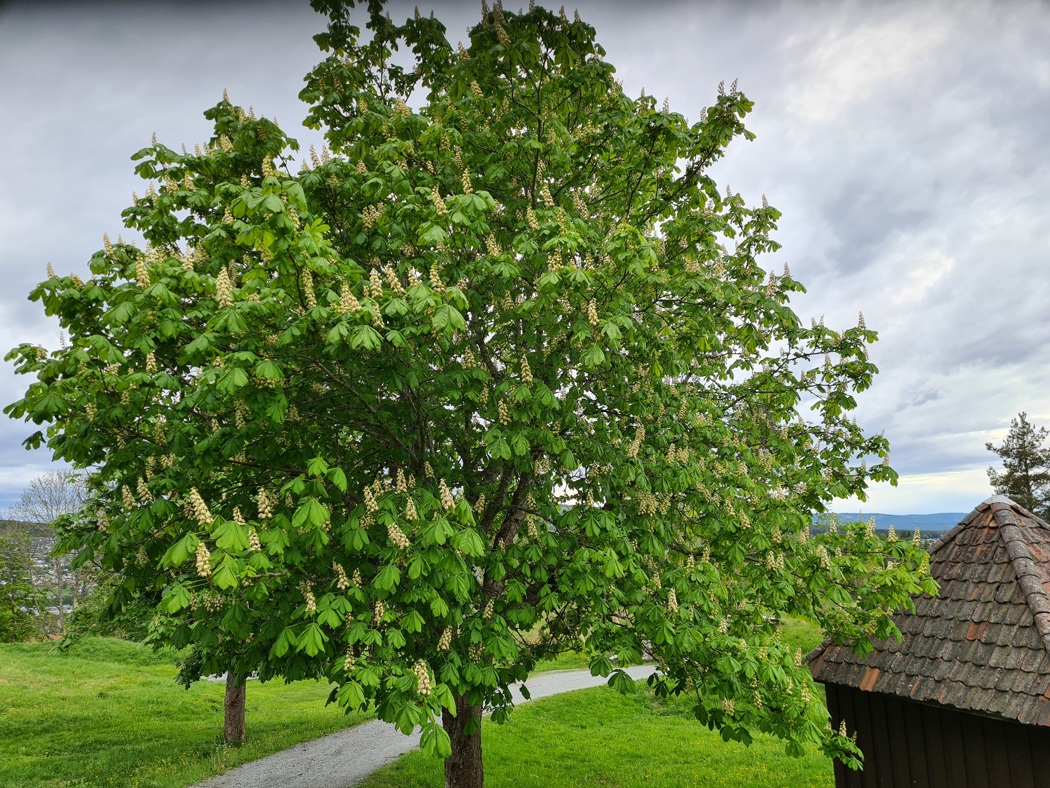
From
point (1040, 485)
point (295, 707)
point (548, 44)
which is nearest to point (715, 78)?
point (548, 44)

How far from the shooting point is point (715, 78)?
23.0 feet

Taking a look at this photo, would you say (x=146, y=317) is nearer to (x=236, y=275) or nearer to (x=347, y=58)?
(x=236, y=275)

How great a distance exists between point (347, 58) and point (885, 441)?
10.3 meters

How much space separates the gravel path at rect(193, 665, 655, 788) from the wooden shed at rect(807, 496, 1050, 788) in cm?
1041

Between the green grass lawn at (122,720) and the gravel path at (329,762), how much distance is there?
18.2 inches

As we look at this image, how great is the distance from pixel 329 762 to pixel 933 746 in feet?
43.3

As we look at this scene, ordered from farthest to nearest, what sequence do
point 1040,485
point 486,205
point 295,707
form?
point 1040,485 < point 295,707 < point 486,205

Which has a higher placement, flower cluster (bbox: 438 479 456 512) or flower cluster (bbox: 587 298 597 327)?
flower cluster (bbox: 587 298 597 327)

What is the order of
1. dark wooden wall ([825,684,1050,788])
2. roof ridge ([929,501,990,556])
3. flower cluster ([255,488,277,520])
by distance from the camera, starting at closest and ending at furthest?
flower cluster ([255,488,277,520]), dark wooden wall ([825,684,1050,788]), roof ridge ([929,501,990,556])

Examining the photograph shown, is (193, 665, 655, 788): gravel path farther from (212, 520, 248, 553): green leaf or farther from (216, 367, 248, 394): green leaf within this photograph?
(216, 367, 248, 394): green leaf

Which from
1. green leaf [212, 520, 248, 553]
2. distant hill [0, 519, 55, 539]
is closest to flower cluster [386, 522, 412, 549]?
green leaf [212, 520, 248, 553]

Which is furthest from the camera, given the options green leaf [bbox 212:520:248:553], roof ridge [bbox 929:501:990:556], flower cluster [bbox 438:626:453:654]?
roof ridge [bbox 929:501:990:556]

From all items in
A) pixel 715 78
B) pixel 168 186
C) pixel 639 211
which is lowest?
pixel 168 186

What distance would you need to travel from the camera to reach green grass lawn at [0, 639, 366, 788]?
42.7ft
